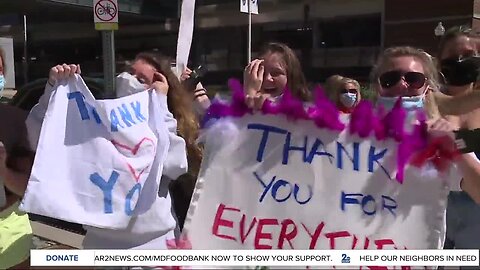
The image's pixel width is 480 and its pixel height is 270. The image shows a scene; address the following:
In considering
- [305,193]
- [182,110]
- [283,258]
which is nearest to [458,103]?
[305,193]

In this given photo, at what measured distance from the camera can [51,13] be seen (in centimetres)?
2669

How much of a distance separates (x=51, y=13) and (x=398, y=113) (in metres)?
26.8

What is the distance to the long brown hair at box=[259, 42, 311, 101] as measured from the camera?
7.91 ft

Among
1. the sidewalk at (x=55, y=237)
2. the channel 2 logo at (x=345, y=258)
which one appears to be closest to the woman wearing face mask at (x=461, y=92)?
the channel 2 logo at (x=345, y=258)

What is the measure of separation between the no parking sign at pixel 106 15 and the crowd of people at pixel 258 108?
179 cm

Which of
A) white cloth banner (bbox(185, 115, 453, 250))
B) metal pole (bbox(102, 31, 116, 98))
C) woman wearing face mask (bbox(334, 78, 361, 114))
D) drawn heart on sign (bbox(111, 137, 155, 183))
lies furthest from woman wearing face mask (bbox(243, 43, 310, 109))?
metal pole (bbox(102, 31, 116, 98))

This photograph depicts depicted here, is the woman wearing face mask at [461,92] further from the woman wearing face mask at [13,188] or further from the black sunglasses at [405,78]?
the woman wearing face mask at [13,188]

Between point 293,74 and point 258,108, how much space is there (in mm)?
355

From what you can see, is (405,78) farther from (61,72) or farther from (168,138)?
(61,72)

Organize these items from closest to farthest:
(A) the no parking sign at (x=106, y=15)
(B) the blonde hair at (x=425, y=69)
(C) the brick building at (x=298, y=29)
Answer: (B) the blonde hair at (x=425, y=69), (A) the no parking sign at (x=106, y=15), (C) the brick building at (x=298, y=29)

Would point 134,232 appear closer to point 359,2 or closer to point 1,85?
point 1,85

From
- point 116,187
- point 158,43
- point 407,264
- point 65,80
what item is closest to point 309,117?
point 407,264

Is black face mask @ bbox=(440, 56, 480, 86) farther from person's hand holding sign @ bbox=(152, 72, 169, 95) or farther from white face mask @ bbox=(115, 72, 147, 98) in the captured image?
white face mask @ bbox=(115, 72, 147, 98)

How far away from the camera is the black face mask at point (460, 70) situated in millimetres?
2439
